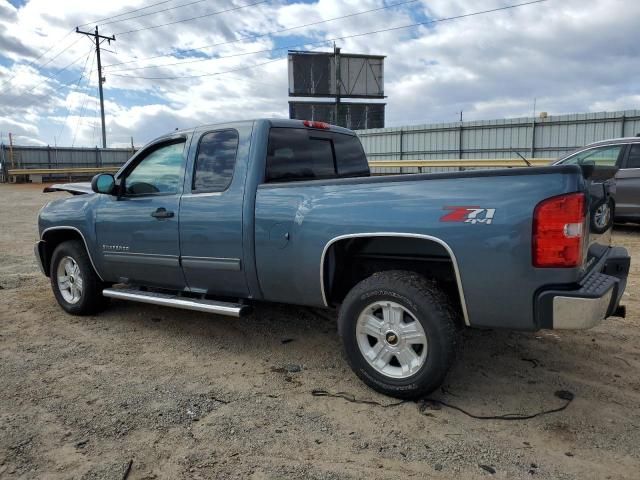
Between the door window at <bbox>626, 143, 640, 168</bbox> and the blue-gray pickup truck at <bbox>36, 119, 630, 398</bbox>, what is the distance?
6.38 metres

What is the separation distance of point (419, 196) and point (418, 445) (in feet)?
4.61

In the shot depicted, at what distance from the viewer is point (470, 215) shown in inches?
115

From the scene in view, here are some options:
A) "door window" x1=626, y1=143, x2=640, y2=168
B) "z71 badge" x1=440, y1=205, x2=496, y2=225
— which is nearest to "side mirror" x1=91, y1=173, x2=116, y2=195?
"z71 badge" x1=440, y1=205, x2=496, y2=225

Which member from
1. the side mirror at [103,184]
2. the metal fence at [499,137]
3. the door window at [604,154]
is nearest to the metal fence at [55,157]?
the metal fence at [499,137]

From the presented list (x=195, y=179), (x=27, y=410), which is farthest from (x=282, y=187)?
(x=27, y=410)

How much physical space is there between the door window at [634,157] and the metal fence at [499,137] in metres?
8.46

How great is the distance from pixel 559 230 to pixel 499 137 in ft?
61.9

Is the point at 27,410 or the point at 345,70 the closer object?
the point at 27,410

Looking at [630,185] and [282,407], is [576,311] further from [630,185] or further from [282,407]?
[630,185]

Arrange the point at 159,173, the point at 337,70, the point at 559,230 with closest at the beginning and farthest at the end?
the point at 559,230 → the point at 159,173 → the point at 337,70

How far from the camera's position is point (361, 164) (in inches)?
204

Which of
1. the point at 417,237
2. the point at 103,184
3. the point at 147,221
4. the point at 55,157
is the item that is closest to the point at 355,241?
the point at 417,237

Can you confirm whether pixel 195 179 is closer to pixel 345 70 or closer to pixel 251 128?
pixel 251 128

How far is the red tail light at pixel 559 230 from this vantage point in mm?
2740
